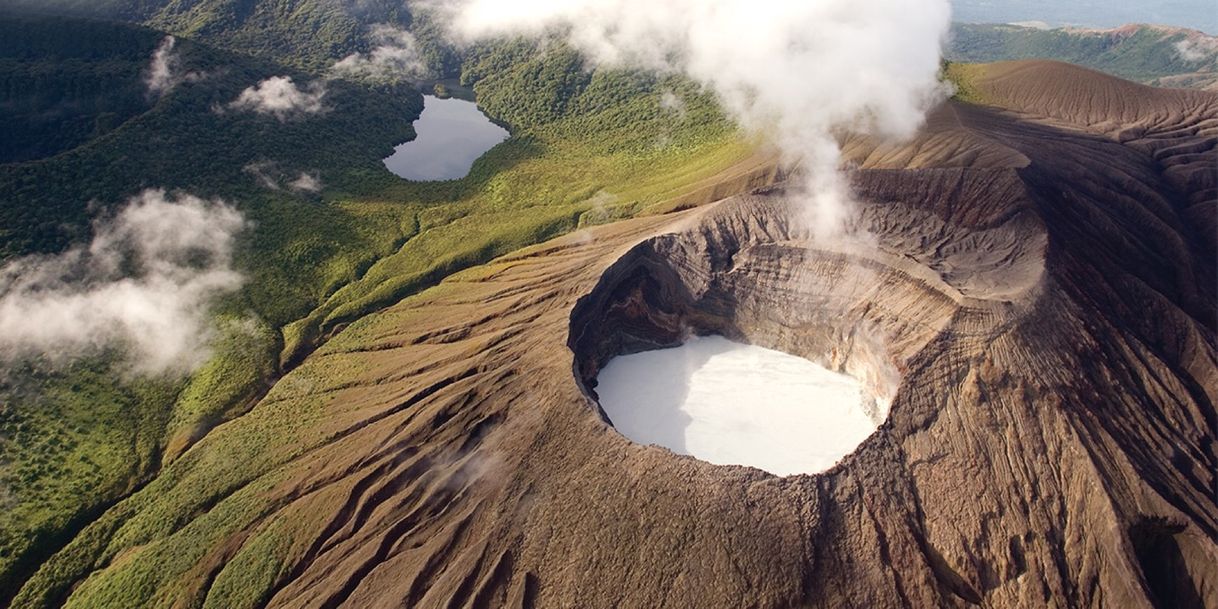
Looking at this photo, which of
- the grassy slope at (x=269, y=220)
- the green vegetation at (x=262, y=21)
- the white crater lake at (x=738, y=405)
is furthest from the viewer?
the green vegetation at (x=262, y=21)

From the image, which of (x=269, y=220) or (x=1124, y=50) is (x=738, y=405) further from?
(x=1124, y=50)

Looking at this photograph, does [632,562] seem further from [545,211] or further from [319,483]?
[545,211]

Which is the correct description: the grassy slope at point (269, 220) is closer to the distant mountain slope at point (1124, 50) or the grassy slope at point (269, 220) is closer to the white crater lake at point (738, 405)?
the white crater lake at point (738, 405)

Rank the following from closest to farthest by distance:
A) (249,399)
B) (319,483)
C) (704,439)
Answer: (319,483) < (704,439) < (249,399)

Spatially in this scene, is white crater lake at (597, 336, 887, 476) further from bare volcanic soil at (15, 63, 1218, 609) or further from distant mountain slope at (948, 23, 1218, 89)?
distant mountain slope at (948, 23, 1218, 89)

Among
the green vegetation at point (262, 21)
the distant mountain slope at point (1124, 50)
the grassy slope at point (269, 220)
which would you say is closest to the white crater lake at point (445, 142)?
the grassy slope at point (269, 220)

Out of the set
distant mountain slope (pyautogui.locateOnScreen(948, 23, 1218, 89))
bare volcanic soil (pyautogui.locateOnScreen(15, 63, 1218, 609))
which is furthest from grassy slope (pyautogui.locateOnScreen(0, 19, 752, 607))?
distant mountain slope (pyautogui.locateOnScreen(948, 23, 1218, 89))

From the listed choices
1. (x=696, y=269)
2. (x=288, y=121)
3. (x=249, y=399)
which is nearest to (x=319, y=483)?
(x=249, y=399)
